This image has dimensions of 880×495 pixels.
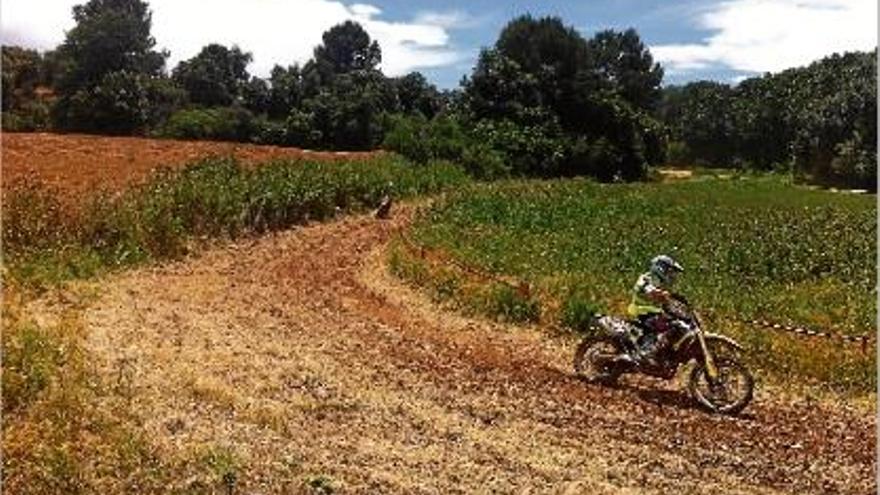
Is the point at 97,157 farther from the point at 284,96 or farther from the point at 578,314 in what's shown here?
the point at 284,96

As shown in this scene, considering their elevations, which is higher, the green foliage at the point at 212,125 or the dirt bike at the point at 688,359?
the green foliage at the point at 212,125

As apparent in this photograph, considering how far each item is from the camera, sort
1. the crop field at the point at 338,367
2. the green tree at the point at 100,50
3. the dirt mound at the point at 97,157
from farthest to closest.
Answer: the green tree at the point at 100,50 < the dirt mound at the point at 97,157 < the crop field at the point at 338,367

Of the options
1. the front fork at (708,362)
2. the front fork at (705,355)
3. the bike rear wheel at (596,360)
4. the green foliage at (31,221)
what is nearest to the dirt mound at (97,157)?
the green foliage at (31,221)

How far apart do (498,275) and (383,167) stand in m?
17.7

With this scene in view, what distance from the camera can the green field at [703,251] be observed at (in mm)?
17297

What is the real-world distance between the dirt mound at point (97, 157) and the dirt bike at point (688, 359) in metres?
15.7

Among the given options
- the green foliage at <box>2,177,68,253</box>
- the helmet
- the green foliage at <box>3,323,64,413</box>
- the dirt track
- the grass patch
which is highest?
the helmet

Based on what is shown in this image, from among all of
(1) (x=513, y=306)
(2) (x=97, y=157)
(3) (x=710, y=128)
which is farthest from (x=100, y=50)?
(3) (x=710, y=128)

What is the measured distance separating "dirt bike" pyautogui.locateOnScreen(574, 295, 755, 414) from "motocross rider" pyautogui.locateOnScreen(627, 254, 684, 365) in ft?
0.19

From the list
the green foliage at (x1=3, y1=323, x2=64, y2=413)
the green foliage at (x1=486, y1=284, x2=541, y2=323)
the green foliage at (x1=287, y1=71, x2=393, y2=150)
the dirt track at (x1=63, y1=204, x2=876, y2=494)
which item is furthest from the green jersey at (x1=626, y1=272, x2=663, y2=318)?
the green foliage at (x1=287, y1=71, x2=393, y2=150)

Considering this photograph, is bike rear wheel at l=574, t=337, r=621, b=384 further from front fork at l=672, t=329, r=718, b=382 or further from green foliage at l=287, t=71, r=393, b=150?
green foliage at l=287, t=71, r=393, b=150

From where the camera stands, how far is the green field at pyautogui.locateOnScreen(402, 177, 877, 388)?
17297mm

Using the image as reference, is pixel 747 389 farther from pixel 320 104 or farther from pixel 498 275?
pixel 320 104

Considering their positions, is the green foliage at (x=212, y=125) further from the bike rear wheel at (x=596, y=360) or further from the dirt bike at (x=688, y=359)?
the dirt bike at (x=688, y=359)
